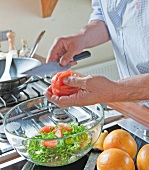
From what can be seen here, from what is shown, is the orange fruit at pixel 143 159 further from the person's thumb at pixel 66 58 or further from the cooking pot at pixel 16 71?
the cooking pot at pixel 16 71

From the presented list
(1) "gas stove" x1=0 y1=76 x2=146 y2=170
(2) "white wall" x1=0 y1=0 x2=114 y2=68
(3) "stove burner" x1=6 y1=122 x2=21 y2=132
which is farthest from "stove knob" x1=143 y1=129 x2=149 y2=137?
(2) "white wall" x1=0 y1=0 x2=114 y2=68

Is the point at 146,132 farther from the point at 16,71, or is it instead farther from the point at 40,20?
the point at 40,20

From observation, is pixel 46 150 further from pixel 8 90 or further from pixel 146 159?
pixel 8 90

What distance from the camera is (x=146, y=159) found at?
2.47 ft

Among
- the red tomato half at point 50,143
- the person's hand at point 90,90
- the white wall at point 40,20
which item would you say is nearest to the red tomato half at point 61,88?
the person's hand at point 90,90

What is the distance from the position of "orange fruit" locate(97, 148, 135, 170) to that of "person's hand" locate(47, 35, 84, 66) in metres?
0.49

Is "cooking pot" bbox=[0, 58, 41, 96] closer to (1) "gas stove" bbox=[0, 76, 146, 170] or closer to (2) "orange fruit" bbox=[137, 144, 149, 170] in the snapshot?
(1) "gas stove" bbox=[0, 76, 146, 170]

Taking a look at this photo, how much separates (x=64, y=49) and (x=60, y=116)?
0.30 m

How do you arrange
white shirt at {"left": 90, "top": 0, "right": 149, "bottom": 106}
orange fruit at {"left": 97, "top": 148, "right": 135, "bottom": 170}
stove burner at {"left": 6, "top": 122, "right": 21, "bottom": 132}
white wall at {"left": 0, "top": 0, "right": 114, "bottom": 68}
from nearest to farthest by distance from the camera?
orange fruit at {"left": 97, "top": 148, "right": 135, "bottom": 170} → stove burner at {"left": 6, "top": 122, "right": 21, "bottom": 132} → white shirt at {"left": 90, "top": 0, "right": 149, "bottom": 106} → white wall at {"left": 0, "top": 0, "right": 114, "bottom": 68}

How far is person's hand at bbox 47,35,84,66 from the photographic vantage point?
119cm

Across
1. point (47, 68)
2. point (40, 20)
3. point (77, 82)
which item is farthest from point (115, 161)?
point (40, 20)

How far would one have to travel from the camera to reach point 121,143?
80cm

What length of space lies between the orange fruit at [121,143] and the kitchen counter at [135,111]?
0.57 feet

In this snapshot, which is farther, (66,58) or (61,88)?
(66,58)
